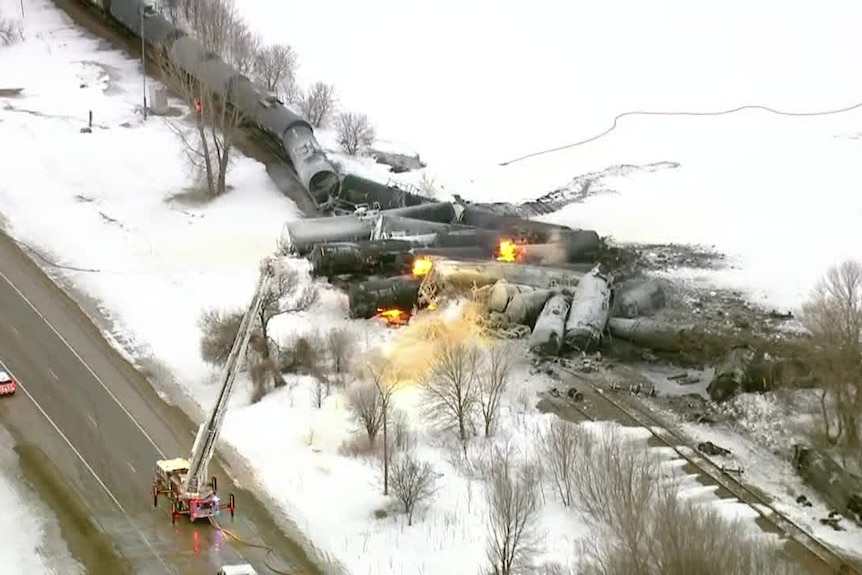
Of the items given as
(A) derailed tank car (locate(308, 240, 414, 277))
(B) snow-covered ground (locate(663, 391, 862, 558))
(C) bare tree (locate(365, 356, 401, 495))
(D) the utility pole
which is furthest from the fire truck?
(D) the utility pole

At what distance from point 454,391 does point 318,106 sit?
29.2m

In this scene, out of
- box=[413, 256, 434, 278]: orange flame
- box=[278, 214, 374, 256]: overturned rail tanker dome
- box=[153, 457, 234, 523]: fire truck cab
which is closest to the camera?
box=[153, 457, 234, 523]: fire truck cab

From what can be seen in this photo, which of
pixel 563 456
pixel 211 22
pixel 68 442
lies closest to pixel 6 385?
pixel 68 442

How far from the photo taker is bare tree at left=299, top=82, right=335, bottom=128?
70.2 meters

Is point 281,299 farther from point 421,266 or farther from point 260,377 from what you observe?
point 421,266

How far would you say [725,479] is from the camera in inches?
1649

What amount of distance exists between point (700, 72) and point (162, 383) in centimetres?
4278

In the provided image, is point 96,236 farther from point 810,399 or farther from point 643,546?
point 643,546

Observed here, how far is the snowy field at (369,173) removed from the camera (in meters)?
41.4

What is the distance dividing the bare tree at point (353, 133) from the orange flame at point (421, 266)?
1651 centimetres

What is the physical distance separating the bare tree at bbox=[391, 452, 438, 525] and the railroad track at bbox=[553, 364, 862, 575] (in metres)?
7.21

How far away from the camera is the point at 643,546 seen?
31.7 m

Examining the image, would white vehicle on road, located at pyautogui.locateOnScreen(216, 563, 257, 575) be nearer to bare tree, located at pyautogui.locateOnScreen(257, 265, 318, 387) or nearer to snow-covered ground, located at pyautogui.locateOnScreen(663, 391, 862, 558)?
bare tree, located at pyautogui.locateOnScreen(257, 265, 318, 387)

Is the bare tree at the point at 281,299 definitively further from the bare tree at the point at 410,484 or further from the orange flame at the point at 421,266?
the bare tree at the point at 410,484
